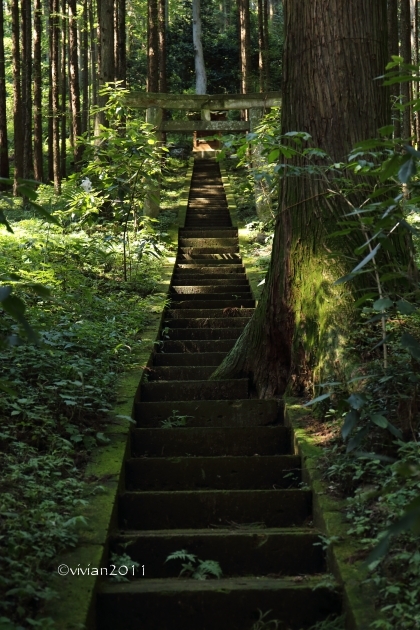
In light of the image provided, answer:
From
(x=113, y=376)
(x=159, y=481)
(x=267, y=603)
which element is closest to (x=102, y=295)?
(x=113, y=376)

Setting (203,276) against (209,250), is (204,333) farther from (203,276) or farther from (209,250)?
(209,250)

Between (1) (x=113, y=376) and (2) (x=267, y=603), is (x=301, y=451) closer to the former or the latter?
(2) (x=267, y=603)

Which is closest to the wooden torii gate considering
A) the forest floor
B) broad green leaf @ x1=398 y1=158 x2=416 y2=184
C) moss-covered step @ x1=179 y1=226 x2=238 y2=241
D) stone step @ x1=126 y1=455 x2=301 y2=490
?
moss-covered step @ x1=179 y1=226 x2=238 y2=241

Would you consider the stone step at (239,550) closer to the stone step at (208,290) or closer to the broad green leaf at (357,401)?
the broad green leaf at (357,401)

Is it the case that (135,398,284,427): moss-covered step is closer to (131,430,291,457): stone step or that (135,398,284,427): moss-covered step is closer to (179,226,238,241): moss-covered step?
(131,430,291,457): stone step

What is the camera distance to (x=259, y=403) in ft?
20.0

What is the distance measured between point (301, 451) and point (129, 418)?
4.46 feet

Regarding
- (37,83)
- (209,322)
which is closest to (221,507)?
(209,322)

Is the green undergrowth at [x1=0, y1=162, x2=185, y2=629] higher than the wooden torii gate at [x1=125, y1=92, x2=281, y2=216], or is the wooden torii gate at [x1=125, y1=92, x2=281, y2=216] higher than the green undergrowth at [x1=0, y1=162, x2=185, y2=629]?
the wooden torii gate at [x1=125, y1=92, x2=281, y2=216]

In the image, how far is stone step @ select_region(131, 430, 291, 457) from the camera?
5.56 m

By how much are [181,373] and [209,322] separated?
1.66m

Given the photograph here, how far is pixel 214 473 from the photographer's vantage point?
516 cm

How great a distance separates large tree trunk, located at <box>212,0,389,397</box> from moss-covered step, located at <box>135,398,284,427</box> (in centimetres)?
32

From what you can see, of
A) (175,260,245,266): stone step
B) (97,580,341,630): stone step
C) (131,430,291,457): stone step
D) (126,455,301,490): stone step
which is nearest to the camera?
(97,580,341,630): stone step
